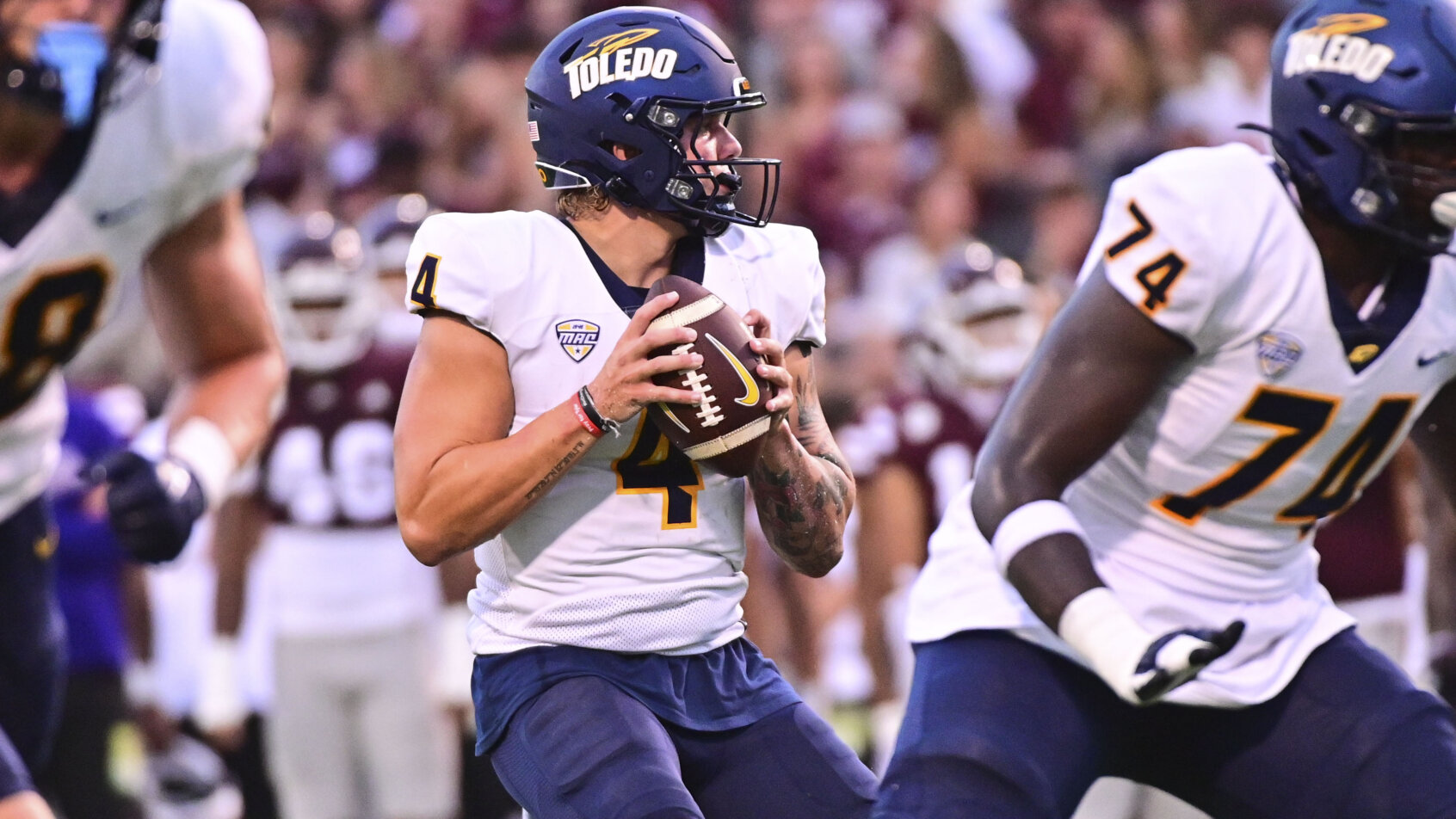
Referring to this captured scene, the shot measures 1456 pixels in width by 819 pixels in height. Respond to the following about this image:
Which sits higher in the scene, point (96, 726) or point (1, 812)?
point (1, 812)

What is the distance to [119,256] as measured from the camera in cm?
308

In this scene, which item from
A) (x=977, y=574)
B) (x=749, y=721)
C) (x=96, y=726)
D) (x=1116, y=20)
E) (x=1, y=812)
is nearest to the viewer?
(x=1, y=812)

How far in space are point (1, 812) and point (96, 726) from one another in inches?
119

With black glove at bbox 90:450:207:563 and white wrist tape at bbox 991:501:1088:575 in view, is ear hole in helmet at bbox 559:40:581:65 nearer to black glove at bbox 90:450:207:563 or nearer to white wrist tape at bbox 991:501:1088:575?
black glove at bbox 90:450:207:563

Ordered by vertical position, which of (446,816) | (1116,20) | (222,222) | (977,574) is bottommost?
(446,816)

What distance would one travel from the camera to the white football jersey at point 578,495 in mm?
2787

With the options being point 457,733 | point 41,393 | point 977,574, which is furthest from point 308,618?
point 977,574

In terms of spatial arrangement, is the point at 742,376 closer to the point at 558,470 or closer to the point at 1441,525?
the point at 558,470

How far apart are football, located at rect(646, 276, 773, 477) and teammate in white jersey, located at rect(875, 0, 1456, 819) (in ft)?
1.40

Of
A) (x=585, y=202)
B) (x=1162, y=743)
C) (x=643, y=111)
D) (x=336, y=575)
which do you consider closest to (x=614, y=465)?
(x=585, y=202)

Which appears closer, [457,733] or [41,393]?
[41,393]

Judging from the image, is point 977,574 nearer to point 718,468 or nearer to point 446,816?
point 718,468

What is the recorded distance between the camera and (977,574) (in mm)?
3143

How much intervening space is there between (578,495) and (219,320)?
2.52ft
